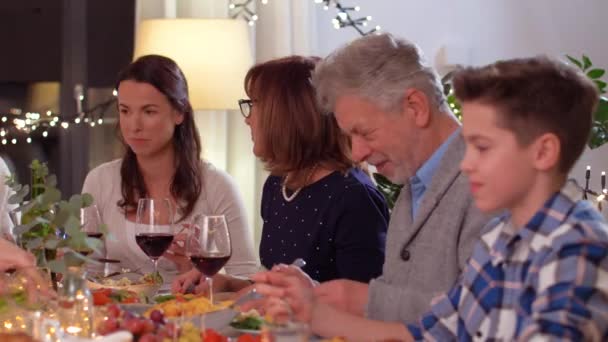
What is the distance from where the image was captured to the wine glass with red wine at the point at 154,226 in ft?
8.09

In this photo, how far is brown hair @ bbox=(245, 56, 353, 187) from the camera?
9.01 ft

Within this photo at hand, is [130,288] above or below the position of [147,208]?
below

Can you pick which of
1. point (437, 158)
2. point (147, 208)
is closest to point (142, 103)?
point (147, 208)

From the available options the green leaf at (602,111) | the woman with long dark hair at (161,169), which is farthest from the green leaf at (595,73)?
the woman with long dark hair at (161,169)

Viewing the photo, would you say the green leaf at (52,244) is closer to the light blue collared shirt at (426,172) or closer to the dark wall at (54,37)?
the light blue collared shirt at (426,172)

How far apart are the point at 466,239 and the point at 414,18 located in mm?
2633

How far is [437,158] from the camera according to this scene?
223 cm

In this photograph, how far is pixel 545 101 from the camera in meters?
1.58

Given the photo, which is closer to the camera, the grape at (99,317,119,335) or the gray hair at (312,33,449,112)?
the grape at (99,317,119,335)

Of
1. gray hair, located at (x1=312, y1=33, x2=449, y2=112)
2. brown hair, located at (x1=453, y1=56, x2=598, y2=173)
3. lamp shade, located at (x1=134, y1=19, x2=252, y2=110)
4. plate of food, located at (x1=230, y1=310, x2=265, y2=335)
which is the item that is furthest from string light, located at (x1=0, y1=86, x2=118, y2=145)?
brown hair, located at (x1=453, y1=56, x2=598, y2=173)

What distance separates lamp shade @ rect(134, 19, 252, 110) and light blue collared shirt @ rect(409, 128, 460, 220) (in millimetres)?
1932

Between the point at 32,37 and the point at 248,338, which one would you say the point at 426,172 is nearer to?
the point at 248,338

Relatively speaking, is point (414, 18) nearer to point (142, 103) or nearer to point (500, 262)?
point (142, 103)

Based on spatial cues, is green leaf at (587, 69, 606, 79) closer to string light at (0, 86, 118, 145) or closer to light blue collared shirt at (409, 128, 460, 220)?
light blue collared shirt at (409, 128, 460, 220)
